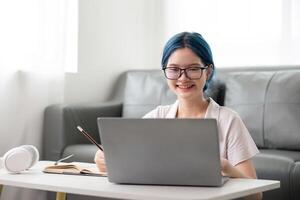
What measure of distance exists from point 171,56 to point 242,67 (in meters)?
1.41

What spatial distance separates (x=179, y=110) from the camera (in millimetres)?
2037

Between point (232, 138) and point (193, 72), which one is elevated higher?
point (193, 72)

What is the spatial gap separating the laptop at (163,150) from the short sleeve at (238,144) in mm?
326

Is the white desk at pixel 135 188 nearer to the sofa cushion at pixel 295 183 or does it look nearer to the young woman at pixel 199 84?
the young woman at pixel 199 84

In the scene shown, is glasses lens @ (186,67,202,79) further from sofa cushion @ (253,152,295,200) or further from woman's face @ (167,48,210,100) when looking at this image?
sofa cushion @ (253,152,295,200)

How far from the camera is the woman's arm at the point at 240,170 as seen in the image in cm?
166

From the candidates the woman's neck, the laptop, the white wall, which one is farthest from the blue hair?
the white wall

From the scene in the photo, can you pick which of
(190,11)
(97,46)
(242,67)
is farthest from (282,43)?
(97,46)

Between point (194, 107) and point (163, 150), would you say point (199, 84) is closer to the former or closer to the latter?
point (194, 107)

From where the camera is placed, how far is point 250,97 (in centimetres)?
303

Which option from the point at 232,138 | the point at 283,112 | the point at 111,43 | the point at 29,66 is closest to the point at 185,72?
the point at 232,138

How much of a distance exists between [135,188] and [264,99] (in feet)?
5.29

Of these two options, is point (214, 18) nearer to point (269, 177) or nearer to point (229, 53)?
point (229, 53)

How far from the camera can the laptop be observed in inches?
57.7
